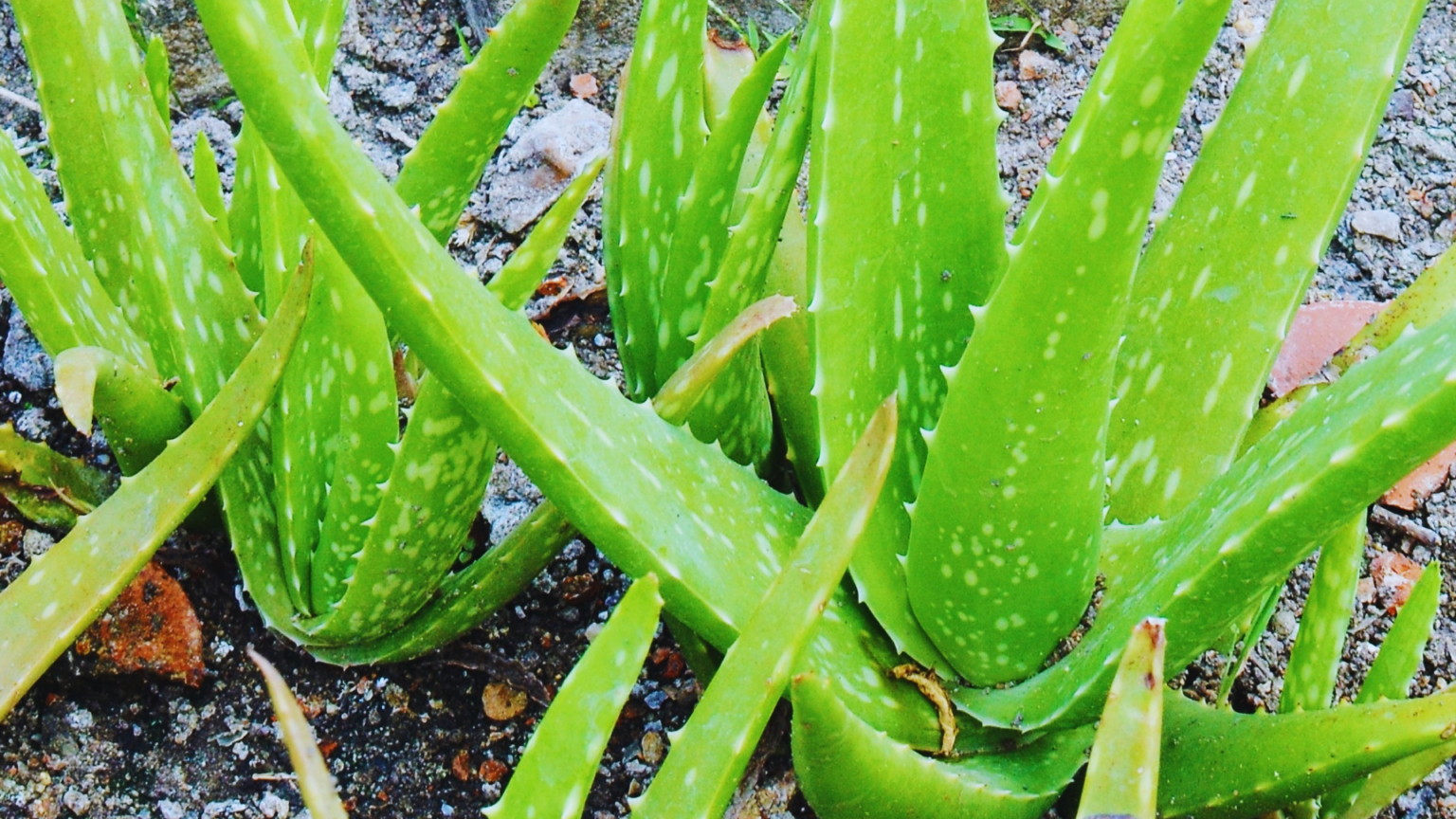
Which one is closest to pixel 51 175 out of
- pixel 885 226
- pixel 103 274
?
pixel 103 274

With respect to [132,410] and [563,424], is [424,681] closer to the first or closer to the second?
[132,410]

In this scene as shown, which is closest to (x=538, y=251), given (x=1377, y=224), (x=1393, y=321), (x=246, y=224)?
(x=246, y=224)

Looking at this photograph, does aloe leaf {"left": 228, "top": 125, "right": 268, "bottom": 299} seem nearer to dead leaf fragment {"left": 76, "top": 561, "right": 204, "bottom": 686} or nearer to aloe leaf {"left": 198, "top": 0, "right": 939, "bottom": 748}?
aloe leaf {"left": 198, "top": 0, "right": 939, "bottom": 748}

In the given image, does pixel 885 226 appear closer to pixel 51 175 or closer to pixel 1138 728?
pixel 1138 728

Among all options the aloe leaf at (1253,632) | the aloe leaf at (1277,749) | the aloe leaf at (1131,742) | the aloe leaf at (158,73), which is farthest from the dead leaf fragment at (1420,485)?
the aloe leaf at (158,73)

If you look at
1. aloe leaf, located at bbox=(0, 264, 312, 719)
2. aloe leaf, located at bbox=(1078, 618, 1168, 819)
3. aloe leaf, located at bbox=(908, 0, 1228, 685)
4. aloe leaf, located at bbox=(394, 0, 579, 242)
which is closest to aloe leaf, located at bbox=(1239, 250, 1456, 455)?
aloe leaf, located at bbox=(908, 0, 1228, 685)

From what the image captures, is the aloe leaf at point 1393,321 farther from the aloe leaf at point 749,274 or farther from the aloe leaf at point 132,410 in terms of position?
the aloe leaf at point 132,410

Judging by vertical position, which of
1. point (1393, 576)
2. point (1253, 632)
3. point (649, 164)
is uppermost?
point (649, 164)

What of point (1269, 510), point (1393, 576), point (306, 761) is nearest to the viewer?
point (306, 761)
